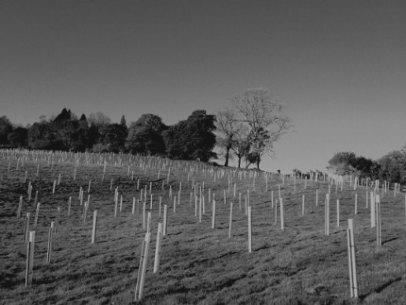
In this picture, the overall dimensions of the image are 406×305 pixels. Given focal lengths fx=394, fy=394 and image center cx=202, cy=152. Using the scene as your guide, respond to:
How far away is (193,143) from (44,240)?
61.1 metres

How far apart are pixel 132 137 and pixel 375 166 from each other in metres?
60.6

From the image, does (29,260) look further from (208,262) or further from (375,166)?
(375,166)

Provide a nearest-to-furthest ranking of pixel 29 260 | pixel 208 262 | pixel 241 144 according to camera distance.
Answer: pixel 29 260 < pixel 208 262 < pixel 241 144

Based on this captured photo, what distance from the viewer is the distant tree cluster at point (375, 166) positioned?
83481 millimetres

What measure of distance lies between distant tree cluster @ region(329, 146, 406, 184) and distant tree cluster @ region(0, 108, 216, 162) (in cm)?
3902

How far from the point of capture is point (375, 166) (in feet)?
324

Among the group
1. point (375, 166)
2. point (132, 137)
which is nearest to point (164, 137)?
point (132, 137)

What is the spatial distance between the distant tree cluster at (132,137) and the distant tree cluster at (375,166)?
3902 cm

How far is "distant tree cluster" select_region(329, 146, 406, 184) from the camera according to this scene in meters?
83.5

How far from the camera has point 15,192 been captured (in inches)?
1337

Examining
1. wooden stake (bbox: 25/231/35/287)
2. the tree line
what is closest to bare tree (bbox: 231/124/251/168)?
the tree line

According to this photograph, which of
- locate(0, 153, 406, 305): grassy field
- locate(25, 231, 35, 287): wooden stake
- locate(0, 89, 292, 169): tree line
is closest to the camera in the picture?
locate(0, 153, 406, 305): grassy field

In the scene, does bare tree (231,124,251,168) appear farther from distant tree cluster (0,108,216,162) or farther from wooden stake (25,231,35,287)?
wooden stake (25,231,35,287)

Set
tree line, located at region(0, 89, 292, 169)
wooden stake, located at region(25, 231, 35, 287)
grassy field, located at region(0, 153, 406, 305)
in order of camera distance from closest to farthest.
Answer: grassy field, located at region(0, 153, 406, 305)
wooden stake, located at region(25, 231, 35, 287)
tree line, located at region(0, 89, 292, 169)
